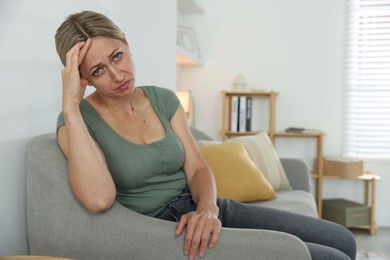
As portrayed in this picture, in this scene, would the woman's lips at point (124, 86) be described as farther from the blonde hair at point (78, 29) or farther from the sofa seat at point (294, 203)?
the sofa seat at point (294, 203)

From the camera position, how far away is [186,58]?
11.5 feet

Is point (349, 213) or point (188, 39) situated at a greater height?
point (188, 39)

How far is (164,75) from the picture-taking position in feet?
9.18

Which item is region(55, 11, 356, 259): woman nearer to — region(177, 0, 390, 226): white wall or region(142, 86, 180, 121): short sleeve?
region(142, 86, 180, 121): short sleeve

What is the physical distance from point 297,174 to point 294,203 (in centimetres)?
54

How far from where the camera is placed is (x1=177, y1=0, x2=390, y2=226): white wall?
379 cm

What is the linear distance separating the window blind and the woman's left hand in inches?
116

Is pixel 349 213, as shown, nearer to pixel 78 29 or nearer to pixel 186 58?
pixel 186 58

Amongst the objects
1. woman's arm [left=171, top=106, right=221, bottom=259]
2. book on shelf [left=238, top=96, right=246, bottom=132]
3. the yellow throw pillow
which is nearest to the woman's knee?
woman's arm [left=171, top=106, right=221, bottom=259]

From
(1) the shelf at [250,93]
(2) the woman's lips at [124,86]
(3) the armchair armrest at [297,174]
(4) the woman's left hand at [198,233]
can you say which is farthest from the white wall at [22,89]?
(1) the shelf at [250,93]

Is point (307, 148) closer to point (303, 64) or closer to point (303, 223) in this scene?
point (303, 64)

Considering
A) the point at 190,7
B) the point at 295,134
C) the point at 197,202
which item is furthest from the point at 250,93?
the point at 197,202

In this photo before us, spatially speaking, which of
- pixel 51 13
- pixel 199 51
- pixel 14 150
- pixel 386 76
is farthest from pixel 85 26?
pixel 386 76

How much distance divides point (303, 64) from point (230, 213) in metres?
2.63
